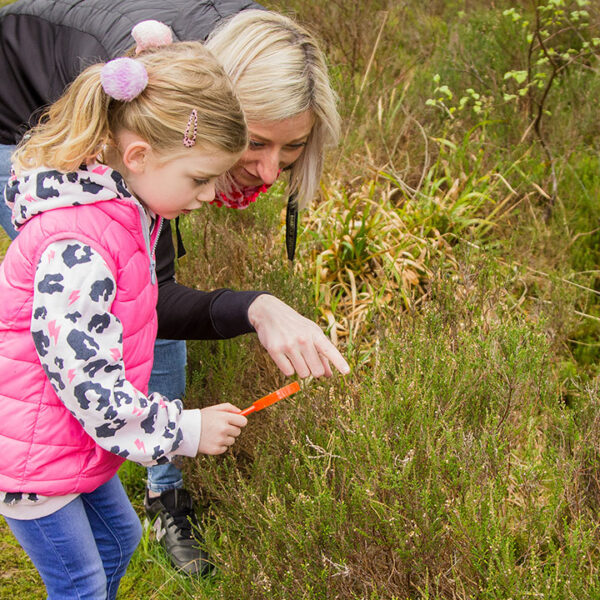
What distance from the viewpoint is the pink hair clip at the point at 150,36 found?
1556mm

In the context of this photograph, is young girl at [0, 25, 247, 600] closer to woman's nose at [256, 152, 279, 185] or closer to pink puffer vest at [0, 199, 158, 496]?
pink puffer vest at [0, 199, 158, 496]

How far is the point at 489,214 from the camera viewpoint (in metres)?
3.77

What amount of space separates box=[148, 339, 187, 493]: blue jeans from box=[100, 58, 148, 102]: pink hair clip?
1021 millimetres

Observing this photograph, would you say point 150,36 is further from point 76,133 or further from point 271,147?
point 271,147

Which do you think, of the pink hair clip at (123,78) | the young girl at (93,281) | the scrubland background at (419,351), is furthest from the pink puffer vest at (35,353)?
the scrubland background at (419,351)

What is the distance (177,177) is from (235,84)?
52cm

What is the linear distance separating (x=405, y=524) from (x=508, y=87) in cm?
373

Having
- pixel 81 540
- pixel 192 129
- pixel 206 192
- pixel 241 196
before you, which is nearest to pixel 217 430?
pixel 81 540

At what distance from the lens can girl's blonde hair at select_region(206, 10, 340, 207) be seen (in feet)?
6.07

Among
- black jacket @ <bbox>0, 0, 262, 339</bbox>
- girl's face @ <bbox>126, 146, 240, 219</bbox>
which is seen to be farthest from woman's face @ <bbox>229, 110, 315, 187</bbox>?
girl's face @ <bbox>126, 146, 240, 219</bbox>

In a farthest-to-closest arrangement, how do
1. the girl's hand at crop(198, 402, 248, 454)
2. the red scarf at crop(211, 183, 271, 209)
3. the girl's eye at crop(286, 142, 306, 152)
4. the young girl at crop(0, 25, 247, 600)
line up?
the red scarf at crop(211, 183, 271, 209) → the girl's eye at crop(286, 142, 306, 152) → the girl's hand at crop(198, 402, 248, 454) → the young girl at crop(0, 25, 247, 600)

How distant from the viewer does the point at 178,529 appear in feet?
7.59

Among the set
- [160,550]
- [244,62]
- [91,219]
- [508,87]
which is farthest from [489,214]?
[91,219]

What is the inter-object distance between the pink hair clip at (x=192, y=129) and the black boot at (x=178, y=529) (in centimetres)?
132
